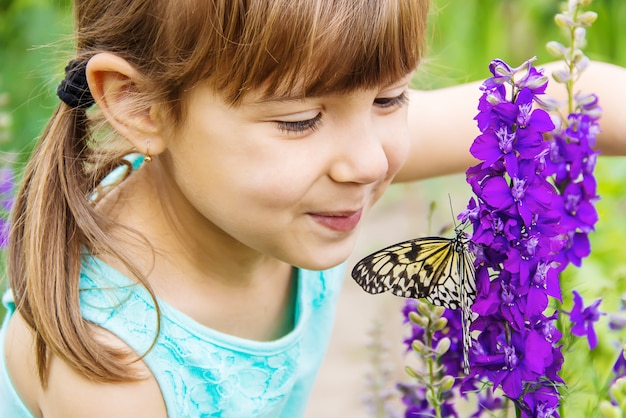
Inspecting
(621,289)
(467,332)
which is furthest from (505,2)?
(467,332)

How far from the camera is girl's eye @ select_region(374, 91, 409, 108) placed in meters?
1.33

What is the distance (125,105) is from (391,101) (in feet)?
1.30

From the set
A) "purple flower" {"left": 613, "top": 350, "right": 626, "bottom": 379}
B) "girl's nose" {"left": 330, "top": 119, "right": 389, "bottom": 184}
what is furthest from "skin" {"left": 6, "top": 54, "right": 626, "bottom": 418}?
"purple flower" {"left": 613, "top": 350, "right": 626, "bottom": 379}

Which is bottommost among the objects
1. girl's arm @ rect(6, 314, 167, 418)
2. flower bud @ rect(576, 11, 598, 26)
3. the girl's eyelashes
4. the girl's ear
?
girl's arm @ rect(6, 314, 167, 418)

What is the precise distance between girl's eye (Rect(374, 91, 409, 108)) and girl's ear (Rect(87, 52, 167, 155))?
0.33m

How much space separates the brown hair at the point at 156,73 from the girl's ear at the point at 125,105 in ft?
0.08

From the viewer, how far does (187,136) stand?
52.9 inches

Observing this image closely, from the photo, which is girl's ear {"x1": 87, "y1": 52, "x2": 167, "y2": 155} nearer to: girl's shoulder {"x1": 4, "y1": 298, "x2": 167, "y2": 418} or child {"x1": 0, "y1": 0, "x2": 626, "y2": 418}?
child {"x1": 0, "y1": 0, "x2": 626, "y2": 418}

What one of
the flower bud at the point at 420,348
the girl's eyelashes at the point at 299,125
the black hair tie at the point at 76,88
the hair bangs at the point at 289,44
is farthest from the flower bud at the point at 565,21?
the black hair tie at the point at 76,88

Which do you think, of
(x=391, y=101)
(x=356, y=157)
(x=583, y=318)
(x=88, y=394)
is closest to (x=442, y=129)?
(x=391, y=101)

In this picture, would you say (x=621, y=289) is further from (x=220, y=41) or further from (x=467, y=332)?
(x=220, y=41)

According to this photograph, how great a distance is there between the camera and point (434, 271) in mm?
1126

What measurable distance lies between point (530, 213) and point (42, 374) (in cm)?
86

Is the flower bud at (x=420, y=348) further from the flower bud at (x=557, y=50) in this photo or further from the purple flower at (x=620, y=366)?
the flower bud at (x=557, y=50)
